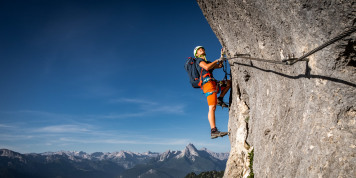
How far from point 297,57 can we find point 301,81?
0.54m

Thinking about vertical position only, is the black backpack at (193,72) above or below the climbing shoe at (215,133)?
above

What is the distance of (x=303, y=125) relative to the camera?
478 cm

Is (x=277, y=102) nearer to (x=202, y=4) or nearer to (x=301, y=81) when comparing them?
(x=301, y=81)

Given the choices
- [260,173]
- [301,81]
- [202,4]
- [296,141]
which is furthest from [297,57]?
[202,4]

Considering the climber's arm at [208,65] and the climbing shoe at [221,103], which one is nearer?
the climber's arm at [208,65]

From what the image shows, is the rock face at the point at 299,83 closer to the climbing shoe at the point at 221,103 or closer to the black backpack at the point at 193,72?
the black backpack at the point at 193,72

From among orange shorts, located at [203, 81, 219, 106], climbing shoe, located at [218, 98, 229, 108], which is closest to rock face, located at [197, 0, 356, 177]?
orange shorts, located at [203, 81, 219, 106]

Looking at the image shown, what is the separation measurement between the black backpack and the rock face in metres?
2.05

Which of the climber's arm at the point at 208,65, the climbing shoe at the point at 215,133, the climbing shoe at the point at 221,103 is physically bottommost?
the climbing shoe at the point at 215,133

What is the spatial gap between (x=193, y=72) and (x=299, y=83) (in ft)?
16.4

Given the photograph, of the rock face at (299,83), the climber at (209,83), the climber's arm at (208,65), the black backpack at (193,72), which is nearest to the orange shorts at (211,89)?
the climber at (209,83)

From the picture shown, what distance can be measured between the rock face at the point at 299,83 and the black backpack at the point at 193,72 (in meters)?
2.05

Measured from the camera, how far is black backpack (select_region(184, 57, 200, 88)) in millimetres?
9500

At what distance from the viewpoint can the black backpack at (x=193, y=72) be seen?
374 inches
